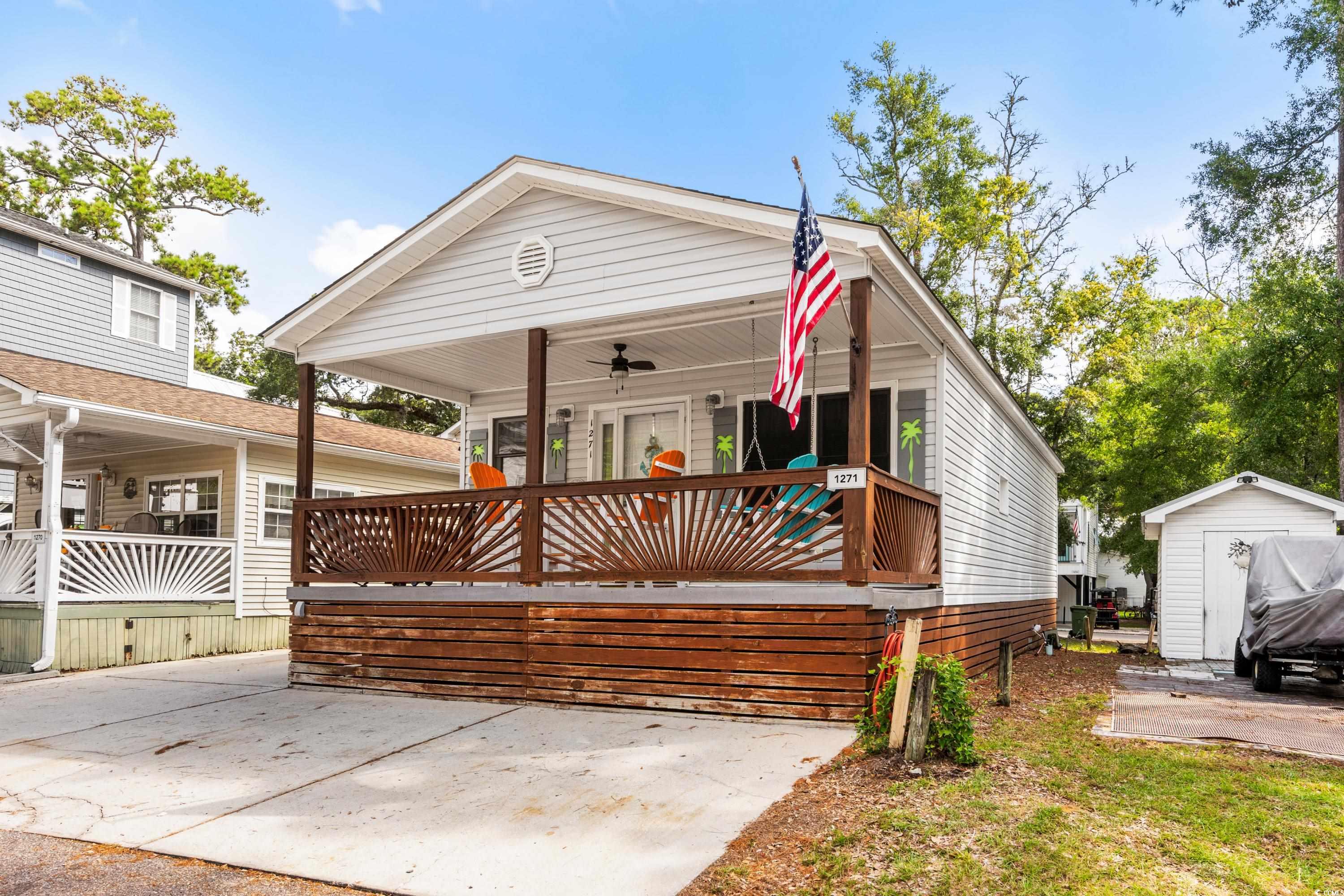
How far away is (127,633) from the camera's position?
1221cm

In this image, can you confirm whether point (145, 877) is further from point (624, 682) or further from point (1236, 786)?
point (1236, 786)

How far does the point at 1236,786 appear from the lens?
5.48 metres

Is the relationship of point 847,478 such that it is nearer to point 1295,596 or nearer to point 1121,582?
point 1295,596

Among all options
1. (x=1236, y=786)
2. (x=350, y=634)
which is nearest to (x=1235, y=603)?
(x=1236, y=786)

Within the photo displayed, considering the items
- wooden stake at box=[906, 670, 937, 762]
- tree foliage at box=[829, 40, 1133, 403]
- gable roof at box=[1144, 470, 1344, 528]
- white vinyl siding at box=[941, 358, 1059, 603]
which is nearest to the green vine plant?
wooden stake at box=[906, 670, 937, 762]

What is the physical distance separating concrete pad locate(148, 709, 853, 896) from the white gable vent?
425 centimetres

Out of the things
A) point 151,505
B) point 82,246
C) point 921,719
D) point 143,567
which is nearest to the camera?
point 921,719

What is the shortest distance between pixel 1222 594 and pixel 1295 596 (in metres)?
4.76

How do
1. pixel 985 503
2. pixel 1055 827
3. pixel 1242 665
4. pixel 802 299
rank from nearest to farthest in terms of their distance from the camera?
pixel 1055 827 < pixel 802 299 < pixel 1242 665 < pixel 985 503

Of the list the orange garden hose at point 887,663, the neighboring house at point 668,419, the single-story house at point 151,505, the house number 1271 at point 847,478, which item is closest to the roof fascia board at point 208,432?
the single-story house at point 151,505

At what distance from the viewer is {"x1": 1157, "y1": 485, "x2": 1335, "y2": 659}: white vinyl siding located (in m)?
14.1

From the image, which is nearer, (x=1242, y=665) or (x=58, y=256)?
(x=1242, y=665)

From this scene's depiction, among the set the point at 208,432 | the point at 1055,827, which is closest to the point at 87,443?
the point at 208,432

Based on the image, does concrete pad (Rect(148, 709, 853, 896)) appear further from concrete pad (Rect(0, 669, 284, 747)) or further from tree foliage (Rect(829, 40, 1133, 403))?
tree foliage (Rect(829, 40, 1133, 403))
